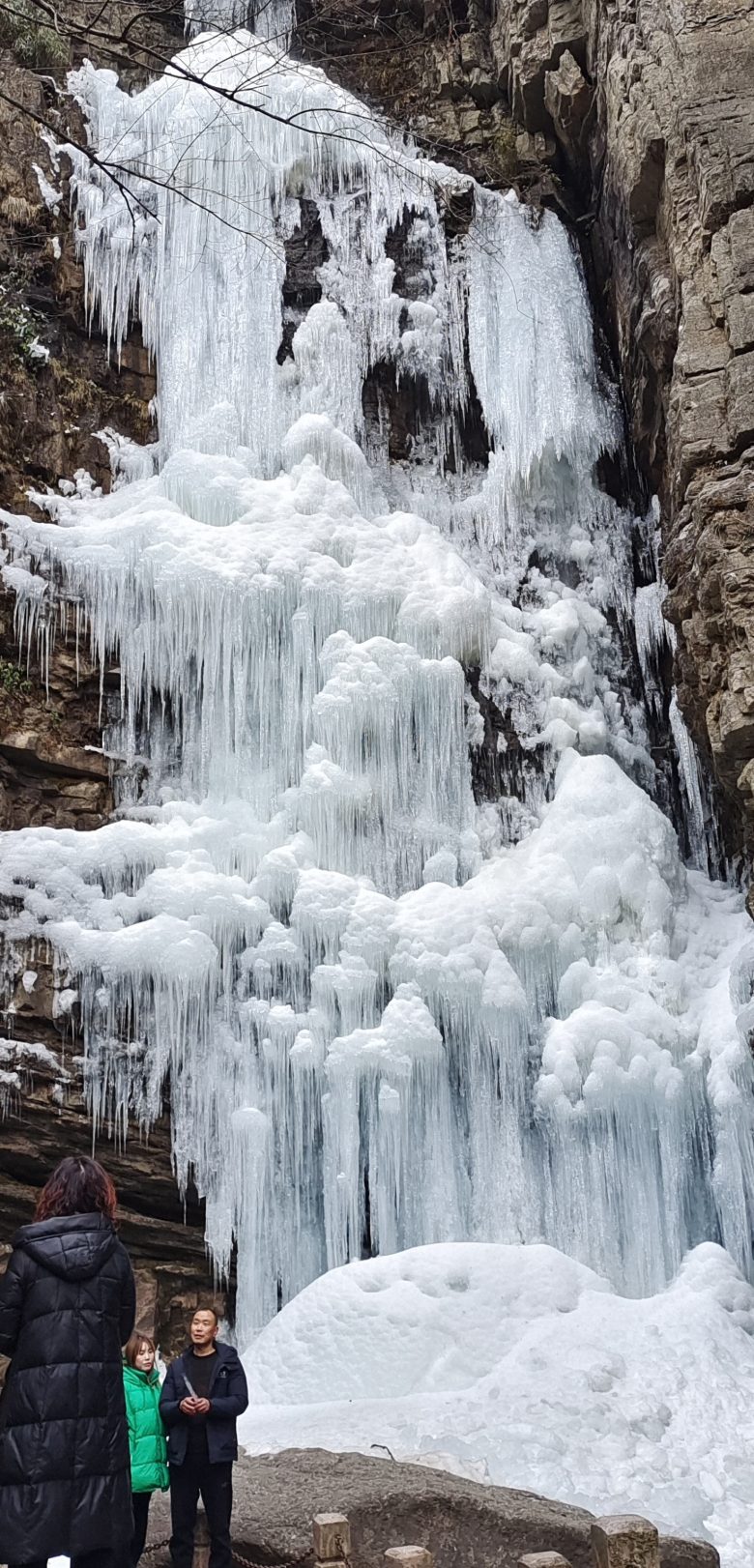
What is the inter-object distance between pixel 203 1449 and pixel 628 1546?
1.25 m

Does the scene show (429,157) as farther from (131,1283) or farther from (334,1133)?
(131,1283)

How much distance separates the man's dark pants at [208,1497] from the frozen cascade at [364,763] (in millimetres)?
4079

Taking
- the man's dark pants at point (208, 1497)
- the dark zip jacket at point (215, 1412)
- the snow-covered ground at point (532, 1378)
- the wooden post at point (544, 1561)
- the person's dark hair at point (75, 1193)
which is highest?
the person's dark hair at point (75, 1193)

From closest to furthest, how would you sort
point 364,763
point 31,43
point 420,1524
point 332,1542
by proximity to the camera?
point 332,1542, point 420,1524, point 364,763, point 31,43

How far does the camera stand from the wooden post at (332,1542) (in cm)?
317

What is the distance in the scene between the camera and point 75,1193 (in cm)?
310

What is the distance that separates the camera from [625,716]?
9.98 meters

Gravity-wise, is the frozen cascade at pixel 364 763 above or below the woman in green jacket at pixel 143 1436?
above

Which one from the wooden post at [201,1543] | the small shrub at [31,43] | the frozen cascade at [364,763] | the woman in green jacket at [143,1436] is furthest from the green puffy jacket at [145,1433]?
the small shrub at [31,43]

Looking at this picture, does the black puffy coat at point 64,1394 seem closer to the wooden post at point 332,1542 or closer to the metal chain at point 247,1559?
the wooden post at point 332,1542

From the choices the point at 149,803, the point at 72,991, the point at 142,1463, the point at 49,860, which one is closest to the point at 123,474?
the point at 149,803

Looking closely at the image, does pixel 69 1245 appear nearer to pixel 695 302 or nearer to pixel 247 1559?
pixel 247 1559

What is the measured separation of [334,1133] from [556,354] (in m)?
6.39

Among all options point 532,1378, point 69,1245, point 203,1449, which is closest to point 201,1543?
point 203,1449
